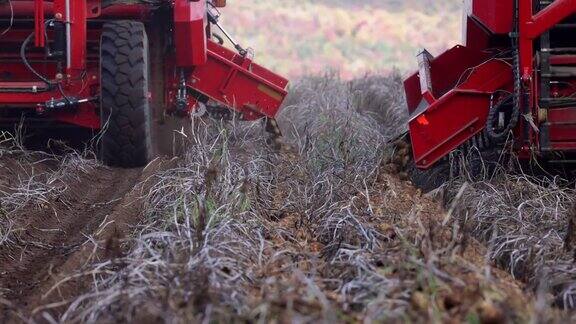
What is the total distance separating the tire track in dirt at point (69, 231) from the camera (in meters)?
4.55

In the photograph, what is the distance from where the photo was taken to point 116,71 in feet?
25.6

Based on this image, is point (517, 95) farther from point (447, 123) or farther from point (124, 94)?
point (124, 94)

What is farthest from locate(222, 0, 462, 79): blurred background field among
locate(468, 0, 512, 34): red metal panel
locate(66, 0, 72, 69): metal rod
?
locate(468, 0, 512, 34): red metal panel

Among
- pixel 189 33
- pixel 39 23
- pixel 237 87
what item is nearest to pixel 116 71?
pixel 39 23

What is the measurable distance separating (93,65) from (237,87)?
4.97 feet

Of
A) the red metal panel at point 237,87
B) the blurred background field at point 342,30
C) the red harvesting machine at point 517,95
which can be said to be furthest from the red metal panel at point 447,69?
the blurred background field at point 342,30

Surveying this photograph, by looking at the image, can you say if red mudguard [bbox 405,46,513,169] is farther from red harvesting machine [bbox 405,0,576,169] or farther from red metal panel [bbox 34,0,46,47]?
red metal panel [bbox 34,0,46,47]

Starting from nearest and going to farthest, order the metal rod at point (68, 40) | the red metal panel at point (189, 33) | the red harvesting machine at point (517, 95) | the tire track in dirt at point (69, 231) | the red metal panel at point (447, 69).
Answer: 1. the tire track in dirt at point (69, 231)
2. the red harvesting machine at point (517, 95)
3. the metal rod at point (68, 40)
4. the red metal panel at point (447, 69)
5. the red metal panel at point (189, 33)

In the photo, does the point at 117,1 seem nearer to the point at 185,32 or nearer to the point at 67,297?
the point at 185,32

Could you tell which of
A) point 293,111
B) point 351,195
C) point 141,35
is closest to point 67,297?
point 351,195

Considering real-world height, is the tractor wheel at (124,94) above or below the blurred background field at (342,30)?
above

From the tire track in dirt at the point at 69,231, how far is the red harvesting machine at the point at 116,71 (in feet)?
1.77

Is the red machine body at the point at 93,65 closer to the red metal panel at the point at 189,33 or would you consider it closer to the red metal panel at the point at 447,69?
the red metal panel at the point at 189,33

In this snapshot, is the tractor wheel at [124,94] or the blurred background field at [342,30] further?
the blurred background field at [342,30]
